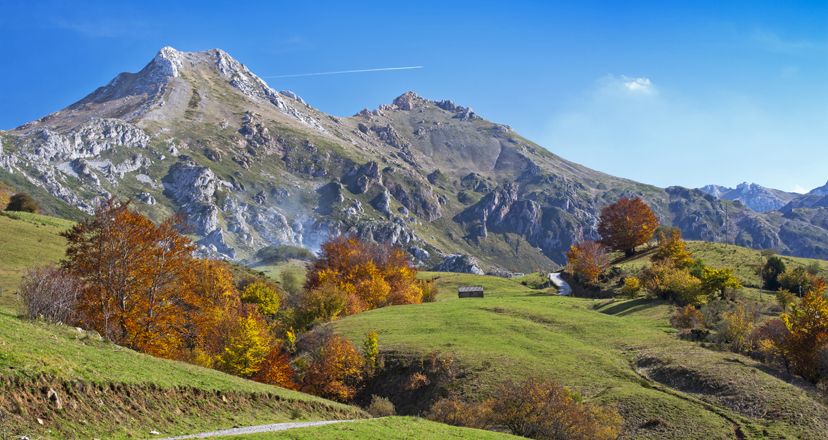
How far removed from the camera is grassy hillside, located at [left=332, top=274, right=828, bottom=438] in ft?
151

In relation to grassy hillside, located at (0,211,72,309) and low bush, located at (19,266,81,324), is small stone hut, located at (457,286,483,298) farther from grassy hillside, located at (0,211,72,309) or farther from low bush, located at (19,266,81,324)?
low bush, located at (19,266,81,324)

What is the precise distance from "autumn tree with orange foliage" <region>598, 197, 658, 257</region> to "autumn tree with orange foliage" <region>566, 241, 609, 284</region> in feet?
15.0

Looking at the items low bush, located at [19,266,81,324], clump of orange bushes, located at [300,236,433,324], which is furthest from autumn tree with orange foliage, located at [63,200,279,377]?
clump of orange bushes, located at [300,236,433,324]

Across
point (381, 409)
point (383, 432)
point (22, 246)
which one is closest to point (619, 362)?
point (381, 409)

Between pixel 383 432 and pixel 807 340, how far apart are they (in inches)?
1938

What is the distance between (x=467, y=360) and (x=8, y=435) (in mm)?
48974

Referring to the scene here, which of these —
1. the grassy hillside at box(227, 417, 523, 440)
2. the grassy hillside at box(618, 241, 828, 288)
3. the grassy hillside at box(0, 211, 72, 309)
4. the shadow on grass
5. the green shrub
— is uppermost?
the green shrub

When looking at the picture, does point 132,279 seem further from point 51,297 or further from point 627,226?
point 627,226

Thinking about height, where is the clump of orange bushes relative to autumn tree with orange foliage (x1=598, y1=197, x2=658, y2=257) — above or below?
below

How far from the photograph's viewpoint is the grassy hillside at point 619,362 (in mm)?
45969

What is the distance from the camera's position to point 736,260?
114625 mm

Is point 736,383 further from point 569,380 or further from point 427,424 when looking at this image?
point 427,424

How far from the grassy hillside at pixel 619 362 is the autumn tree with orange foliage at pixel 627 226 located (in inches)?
1885

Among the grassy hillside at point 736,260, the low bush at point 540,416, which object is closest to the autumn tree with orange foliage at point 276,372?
the low bush at point 540,416
